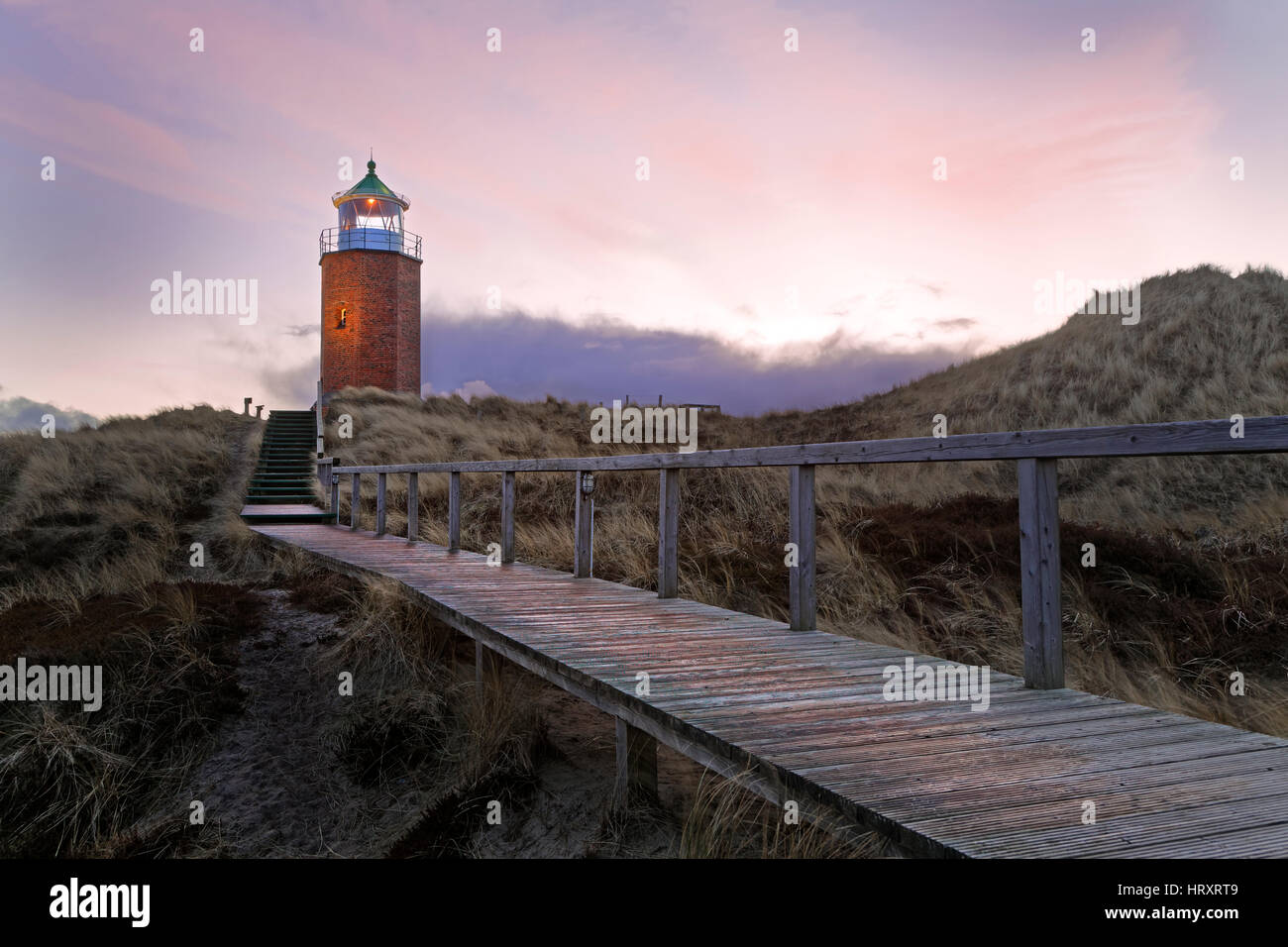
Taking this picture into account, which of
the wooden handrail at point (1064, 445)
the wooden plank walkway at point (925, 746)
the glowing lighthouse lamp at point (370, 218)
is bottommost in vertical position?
the wooden plank walkway at point (925, 746)

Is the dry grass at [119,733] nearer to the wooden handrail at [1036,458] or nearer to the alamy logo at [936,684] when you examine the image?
the wooden handrail at [1036,458]

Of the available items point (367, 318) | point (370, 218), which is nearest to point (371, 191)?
point (370, 218)

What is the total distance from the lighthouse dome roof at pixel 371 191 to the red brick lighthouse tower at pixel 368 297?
36 millimetres

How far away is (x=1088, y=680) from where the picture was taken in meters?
4.66

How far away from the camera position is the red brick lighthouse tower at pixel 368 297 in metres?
31.3

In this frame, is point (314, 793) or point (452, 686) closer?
point (314, 793)

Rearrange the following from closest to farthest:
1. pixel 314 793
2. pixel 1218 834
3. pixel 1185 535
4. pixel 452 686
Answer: pixel 1218 834
pixel 314 793
pixel 452 686
pixel 1185 535

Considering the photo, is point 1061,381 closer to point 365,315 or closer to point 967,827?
point 967,827

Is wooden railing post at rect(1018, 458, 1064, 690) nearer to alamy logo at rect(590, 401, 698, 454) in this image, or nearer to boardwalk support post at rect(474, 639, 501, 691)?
boardwalk support post at rect(474, 639, 501, 691)

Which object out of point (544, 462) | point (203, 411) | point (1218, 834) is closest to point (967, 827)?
point (1218, 834)

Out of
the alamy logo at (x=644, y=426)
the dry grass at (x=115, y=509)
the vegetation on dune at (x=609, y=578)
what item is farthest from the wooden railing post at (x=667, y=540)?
the alamy logo at (x=644, y=426)

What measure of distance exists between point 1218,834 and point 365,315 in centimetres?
3234
